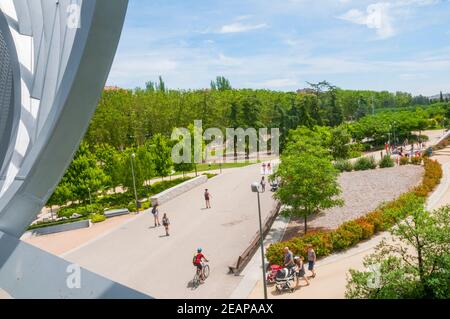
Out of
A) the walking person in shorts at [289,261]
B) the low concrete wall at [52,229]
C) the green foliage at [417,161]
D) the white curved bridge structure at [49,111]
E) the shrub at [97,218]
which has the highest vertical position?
the white curved bridge structure at [49,111]

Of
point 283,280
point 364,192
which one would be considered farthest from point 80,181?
point 283,280

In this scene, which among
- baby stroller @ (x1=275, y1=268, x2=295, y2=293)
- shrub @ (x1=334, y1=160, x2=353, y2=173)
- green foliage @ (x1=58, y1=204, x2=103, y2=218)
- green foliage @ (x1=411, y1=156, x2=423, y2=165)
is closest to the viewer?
baby stroller @ (x1=275, y1=268, x2=295, y2=293)

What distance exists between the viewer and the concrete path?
12.1 meters

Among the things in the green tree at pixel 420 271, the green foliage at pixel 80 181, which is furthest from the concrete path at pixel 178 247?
the green foliage at pixel 80 181

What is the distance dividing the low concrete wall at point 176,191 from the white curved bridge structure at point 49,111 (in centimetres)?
1543

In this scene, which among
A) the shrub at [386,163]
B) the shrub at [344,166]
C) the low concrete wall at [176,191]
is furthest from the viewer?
the shrub at [344,166]

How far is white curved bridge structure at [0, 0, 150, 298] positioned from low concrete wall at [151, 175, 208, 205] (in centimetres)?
1543

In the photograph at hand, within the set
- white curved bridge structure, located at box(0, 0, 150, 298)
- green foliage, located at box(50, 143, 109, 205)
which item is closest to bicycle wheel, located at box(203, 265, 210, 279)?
white curved bridge structure, located at box(0, 0, 150, 298)

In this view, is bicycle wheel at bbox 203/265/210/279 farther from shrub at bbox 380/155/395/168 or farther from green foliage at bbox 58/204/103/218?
shrub at bbox 380/155/395/168

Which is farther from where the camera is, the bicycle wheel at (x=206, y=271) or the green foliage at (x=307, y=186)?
the green foliage at (x=307, y=186)

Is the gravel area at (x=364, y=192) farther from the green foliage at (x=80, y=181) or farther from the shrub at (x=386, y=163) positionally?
the green foliage at (x=80, y=181)

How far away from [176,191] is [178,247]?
37.5 ft

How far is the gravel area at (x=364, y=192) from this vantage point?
18.0 meters

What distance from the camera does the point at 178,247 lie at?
51.8 feet
